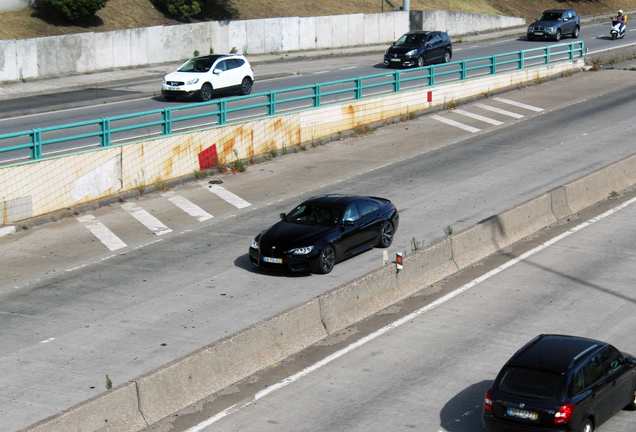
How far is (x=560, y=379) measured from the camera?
907 centimetres

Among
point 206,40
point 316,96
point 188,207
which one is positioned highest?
point 206,40

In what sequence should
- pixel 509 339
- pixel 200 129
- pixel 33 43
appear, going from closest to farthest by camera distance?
1. pixel 509 339
2. pixel 200 129
3. pixel 33 43

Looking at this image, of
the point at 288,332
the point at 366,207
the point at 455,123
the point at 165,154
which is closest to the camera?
the point at 288,332

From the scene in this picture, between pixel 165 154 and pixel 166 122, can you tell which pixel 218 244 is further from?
pixel 166 122

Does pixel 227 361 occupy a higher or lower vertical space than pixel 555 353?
lower

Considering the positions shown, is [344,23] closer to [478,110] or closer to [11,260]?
[478,110]

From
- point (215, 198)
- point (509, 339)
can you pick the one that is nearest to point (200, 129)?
point (215, 198)

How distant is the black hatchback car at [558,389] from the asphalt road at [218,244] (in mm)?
5096

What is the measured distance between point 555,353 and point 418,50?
31934mm

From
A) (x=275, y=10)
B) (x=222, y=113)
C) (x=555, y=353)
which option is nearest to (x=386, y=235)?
(x=555, y=353)

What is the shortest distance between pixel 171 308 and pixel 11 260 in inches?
194

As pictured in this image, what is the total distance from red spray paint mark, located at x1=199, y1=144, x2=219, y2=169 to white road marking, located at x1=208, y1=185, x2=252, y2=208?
4.85ft

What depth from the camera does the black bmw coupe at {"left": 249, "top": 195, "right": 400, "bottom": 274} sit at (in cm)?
1547

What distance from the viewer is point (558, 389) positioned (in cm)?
900
